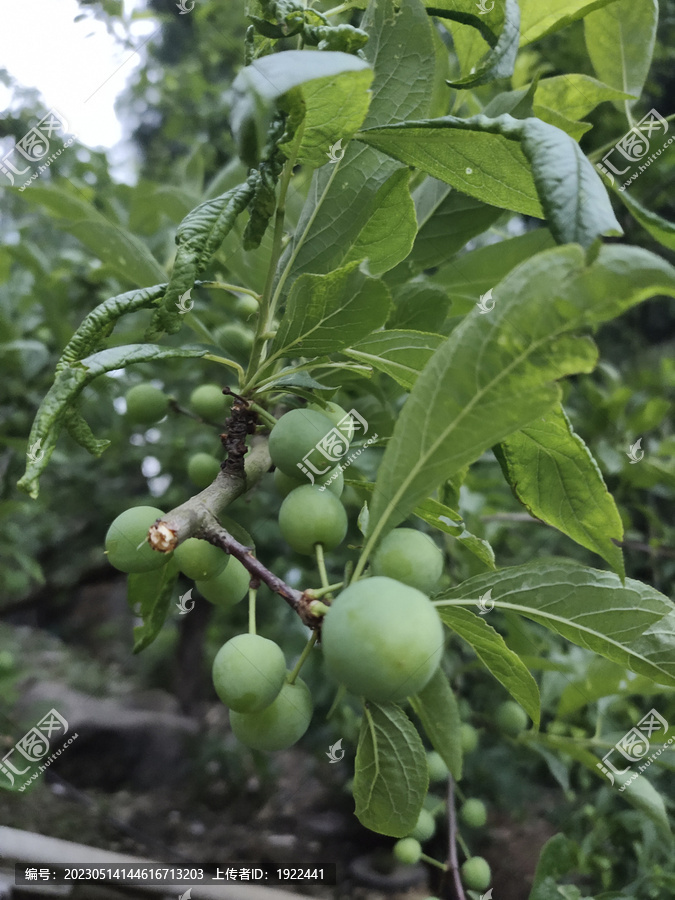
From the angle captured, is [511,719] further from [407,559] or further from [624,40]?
[624,40]

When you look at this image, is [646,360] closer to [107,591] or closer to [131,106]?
[131,106]

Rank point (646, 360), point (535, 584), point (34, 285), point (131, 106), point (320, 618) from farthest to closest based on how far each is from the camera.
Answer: point (131, 106)
point (646, 360)
point (34, 285)
point (535, 584)
point (320, 618)

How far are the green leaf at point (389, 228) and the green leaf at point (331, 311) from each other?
0.31 ft

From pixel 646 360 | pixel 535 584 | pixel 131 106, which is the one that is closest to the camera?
pixel 535 584

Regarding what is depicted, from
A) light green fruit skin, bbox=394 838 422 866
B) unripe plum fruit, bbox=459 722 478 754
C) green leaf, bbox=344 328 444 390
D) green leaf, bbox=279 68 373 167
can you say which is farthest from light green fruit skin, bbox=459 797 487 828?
green leaf, bbox=279 68 373 167

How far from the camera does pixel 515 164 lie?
1.99ft

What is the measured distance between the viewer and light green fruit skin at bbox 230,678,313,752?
0.65 m

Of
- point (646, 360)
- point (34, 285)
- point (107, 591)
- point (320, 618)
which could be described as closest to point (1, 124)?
point (34, 285)

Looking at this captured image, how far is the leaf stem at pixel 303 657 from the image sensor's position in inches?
23.7

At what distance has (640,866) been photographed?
1284mm

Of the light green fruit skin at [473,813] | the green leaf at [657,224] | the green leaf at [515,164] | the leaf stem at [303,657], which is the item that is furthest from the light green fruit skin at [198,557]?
the light green fruit skin at [473,813]

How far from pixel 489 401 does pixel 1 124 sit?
2.66 metres

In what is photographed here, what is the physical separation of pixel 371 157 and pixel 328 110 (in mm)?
182

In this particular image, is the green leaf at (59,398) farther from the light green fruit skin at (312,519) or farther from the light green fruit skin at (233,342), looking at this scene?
the light green fruit skin at (233,342)
